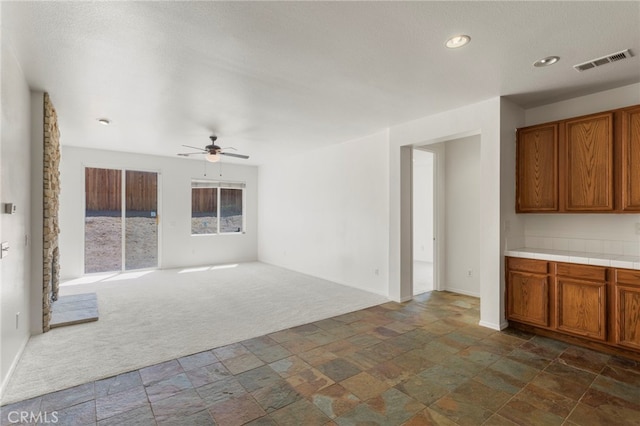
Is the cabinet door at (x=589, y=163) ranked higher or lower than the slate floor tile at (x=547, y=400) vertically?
higher

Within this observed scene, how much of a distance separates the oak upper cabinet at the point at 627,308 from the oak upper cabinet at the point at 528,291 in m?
0.56

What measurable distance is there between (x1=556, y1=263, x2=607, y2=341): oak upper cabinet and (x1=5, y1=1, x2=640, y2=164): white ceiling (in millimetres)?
1947

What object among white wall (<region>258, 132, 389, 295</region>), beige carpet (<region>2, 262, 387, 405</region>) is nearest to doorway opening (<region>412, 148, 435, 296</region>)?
white wall (<region>258, 132, 389, 295</region>)

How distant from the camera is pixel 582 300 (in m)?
3.13

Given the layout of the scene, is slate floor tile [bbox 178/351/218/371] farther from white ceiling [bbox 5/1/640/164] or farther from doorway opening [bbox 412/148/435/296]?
doorway opening [bbox 412/148/435/296]

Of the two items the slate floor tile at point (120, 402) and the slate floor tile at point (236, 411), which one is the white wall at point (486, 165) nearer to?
the slate floor tile at point (236, 411)

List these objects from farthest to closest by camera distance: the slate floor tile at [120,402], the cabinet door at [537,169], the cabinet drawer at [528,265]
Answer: the cabinet door at [537,169] < the cabinet drawer at [528,265] < the slate floor tile at [120,402]

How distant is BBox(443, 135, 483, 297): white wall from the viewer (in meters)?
5.10

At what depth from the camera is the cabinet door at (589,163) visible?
314 centimetres

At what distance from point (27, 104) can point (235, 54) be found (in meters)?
2.47

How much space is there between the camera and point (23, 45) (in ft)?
8.34

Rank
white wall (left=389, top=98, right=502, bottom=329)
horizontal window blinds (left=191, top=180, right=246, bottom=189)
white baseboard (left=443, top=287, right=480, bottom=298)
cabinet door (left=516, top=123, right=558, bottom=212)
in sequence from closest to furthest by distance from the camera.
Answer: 1. cabinet door (left=516, top=123, right=558, bottom=212)
2. white wall (left=389, top=98, right=502, bottom=329)
3. white baseboard (left=443, top=287, right=480, bottom=298)
4. horizontal window blinds (left=191, top=180, right=246, bottom=189)

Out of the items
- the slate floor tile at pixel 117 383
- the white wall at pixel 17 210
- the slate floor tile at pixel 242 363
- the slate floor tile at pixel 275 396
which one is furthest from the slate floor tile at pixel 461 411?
the white wall at pixel 17 210

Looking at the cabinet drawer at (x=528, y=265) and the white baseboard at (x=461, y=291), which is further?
the white baseboard at (x=461, y=291)
